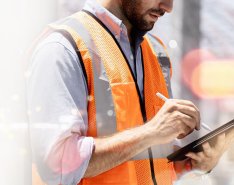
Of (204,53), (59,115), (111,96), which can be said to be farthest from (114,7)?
(204,53)

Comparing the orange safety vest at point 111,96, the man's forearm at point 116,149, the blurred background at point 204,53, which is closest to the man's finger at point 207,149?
the orange safety vest at point 111,96

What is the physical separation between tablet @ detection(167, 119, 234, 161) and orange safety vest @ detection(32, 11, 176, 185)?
0.05m

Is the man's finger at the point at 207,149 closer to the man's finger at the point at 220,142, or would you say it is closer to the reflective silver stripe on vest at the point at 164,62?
the man's finger at the point at 220,142

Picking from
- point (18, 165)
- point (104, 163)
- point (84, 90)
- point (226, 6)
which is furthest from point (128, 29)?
point (226, 6)

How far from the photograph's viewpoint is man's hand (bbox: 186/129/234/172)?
1.49 m

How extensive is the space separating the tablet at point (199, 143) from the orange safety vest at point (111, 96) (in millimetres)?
50

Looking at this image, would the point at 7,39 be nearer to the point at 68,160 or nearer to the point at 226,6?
the point at 68,160

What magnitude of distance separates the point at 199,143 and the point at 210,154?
110 millimetres

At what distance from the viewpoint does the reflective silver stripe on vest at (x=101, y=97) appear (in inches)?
53.1

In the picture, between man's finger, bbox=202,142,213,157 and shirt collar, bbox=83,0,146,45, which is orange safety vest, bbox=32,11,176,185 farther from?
man's finger, bbox=202,142,213,157

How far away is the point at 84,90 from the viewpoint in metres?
1.33

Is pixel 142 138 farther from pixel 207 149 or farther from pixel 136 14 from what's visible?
pixel 136 14

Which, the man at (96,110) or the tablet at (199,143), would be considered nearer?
the man at (96,110)

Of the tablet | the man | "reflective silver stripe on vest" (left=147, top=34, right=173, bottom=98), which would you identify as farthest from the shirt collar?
the tablet
